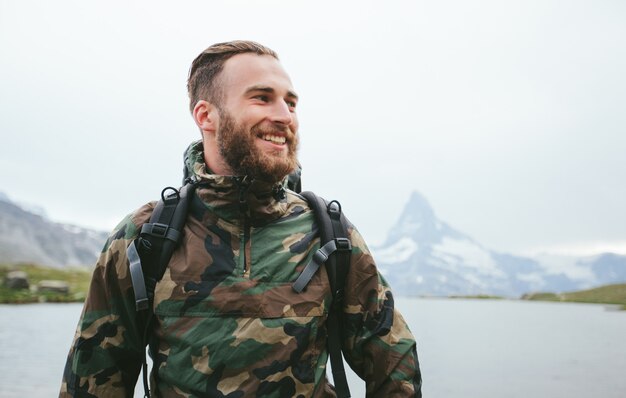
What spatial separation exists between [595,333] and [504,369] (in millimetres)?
31436

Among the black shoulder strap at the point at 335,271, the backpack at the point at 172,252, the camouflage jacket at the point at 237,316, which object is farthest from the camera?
the black shoulder strap at the point at 335,271

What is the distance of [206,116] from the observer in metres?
4.55

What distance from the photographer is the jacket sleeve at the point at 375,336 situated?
418 centimetres

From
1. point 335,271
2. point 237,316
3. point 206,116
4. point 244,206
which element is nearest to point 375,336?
point 335,271

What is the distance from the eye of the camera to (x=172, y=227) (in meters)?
→ 4.09

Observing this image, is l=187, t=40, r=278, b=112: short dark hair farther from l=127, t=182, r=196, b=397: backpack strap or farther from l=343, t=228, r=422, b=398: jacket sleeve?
l=343, t=228, r=422, b=398: jacket sleeve

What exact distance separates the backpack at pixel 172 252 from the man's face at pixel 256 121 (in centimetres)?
52

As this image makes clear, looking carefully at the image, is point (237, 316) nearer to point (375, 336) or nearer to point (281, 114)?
point (375, 336)

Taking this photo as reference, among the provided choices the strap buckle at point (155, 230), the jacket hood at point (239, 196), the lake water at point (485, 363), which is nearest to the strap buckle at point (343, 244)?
the jacket hood at point (239, 196)

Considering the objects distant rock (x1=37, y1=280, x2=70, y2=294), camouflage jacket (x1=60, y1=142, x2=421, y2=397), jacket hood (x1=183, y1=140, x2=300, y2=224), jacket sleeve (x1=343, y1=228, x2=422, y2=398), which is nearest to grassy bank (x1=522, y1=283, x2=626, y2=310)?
distant rock (x1=37, y1=280, x2=70, y2=294)

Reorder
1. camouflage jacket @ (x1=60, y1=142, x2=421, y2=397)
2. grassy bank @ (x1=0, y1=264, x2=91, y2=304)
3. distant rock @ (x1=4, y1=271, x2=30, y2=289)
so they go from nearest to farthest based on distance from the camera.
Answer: camouflage jacket @ (x1=60, y1=142, x2=421, y2=397) < grassy bank @ (x1=0, y1=264, x2=91, y2=304) < distant rock @ (x1=4, y1=271, x2=30, y2=289)

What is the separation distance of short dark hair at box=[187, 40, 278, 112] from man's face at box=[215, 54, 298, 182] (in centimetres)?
8

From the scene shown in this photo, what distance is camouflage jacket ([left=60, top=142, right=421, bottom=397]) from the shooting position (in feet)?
12.6

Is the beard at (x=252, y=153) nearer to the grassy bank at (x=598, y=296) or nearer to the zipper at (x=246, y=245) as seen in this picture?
the zipper at (x=246, y=245)
